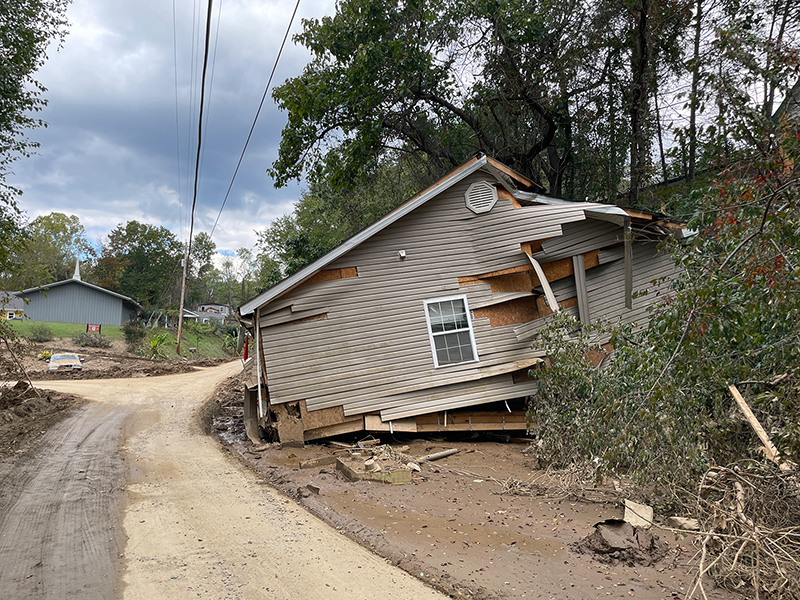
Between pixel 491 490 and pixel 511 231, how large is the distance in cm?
567

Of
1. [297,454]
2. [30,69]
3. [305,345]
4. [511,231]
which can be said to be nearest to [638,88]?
[511,231]

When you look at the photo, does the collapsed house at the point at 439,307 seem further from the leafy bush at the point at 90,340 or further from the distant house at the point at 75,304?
the distant house at the point at 75,304

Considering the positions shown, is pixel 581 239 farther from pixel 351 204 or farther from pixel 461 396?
pixel 351 204

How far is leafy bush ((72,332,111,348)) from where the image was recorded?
32.0 m

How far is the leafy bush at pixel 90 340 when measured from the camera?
31984 millimetres

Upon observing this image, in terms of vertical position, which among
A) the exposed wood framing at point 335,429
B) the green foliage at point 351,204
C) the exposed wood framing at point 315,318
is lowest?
the exposed wood framing at point 335,429

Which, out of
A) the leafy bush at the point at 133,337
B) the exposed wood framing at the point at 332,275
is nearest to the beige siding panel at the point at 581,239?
the exposed wood framing at the point at 332,275

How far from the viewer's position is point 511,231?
36.3ft

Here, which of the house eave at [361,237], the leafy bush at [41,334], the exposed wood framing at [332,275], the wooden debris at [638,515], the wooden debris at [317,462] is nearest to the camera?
the wooden debris at [638,515]

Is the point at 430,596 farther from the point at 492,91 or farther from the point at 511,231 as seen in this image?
the point at 492,91

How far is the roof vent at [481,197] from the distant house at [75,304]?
39054 millimetres

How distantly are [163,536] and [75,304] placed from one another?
42.6 meters

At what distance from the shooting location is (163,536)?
5688 millimetres

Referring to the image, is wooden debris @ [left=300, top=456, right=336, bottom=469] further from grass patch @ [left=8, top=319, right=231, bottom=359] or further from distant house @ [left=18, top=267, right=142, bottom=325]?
distant house @ [left=18, top=267, right=142, bottom=325]
